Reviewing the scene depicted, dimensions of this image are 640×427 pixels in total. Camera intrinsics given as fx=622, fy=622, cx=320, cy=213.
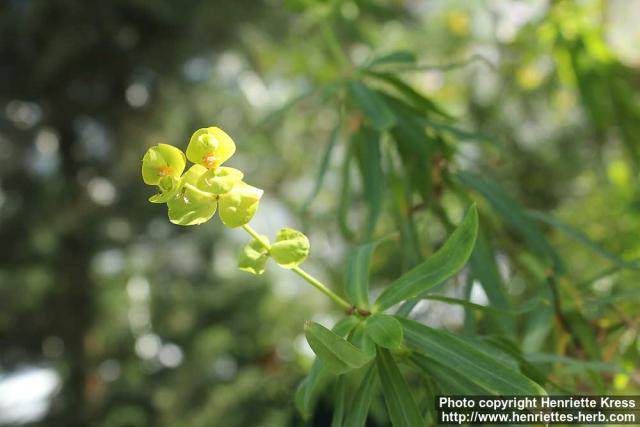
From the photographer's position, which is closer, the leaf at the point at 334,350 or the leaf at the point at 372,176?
the leaf at the point at 334,350

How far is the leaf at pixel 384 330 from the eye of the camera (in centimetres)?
25

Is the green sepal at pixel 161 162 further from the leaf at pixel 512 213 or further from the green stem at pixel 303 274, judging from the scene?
the leaf at pixel 512 213

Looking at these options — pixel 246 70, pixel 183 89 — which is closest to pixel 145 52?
pixel 183 89

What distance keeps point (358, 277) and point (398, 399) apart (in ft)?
0.20

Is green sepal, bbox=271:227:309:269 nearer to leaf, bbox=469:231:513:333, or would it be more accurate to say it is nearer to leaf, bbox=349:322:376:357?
leaf, bbox=349:322:376:357

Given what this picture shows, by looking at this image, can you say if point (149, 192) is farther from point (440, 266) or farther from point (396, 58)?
point (440, 266)

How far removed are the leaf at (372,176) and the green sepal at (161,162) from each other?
0.22 meters

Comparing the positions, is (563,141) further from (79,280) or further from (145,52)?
(79,280)

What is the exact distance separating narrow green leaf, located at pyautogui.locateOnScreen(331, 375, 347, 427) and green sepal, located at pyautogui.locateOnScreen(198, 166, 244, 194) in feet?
0.39

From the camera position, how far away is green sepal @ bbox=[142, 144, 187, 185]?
235 millimetres

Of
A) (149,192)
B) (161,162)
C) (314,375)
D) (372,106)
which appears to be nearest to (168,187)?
(161,162)

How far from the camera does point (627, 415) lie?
39 centimetres

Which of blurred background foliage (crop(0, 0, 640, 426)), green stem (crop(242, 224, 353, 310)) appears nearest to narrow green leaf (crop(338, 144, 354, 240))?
green stem (crop(242, 224, 353, 310))

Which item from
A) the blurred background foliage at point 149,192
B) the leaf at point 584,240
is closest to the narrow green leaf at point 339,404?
the leaf at point 584,240
